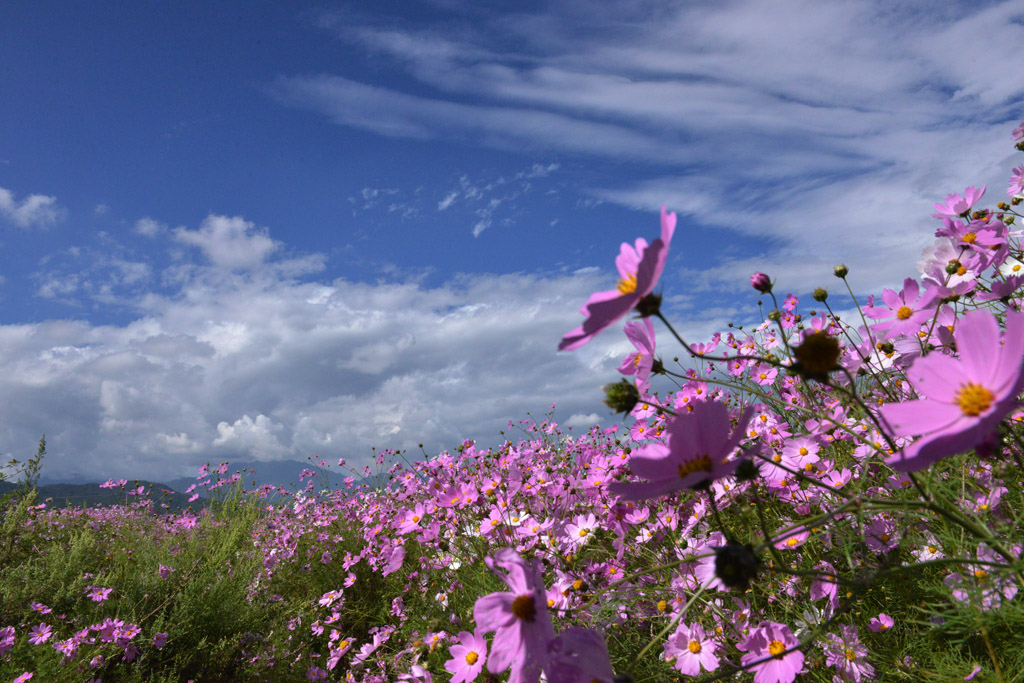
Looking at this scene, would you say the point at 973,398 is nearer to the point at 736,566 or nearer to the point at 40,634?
the point at 736,566

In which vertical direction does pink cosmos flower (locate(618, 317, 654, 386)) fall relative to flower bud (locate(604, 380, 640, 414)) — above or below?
above

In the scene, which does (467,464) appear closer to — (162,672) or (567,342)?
(162,672)

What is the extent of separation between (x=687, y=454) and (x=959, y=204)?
1.79 meters

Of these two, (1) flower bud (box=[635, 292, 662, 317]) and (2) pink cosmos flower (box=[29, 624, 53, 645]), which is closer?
(1) flower bud (box=[635, 292, 662, 317])

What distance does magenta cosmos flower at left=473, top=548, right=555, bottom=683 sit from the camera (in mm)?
756

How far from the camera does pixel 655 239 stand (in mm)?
576

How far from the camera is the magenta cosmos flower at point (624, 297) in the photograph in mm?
585

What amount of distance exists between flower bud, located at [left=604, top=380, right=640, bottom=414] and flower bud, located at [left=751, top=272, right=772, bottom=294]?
0.54 m

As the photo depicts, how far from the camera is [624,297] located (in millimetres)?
597

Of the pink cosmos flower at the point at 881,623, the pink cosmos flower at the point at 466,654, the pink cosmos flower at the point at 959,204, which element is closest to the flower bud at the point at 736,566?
the pink cosmos flower at the point at 466,654

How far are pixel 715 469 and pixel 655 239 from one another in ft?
0.90

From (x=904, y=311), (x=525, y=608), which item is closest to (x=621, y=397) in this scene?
(x=525, y=608)

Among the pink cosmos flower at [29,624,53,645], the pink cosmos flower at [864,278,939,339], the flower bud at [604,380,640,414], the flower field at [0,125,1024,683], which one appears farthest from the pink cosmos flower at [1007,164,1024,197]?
the pink cosmos flower at [29,624,53,645]

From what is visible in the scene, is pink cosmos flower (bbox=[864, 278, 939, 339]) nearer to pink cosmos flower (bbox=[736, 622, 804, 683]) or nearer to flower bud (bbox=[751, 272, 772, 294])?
flower bud (bbox=[751, 272, 772, 294])
